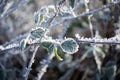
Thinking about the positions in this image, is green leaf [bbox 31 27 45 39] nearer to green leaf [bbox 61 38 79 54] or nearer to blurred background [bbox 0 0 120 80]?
green leaf [bbox 61 38 79 54]

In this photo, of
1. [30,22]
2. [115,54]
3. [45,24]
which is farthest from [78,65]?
[45,24]

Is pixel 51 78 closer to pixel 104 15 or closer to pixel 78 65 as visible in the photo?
pixel 78 65

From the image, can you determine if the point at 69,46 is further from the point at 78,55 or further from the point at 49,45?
the point at 78,55

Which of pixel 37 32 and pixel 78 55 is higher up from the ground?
pixel 37 32

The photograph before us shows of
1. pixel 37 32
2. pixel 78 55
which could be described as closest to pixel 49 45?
pixel 37 32

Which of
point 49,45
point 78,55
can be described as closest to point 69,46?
point 49,45

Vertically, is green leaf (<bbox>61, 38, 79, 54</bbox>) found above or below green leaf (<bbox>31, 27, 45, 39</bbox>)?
below

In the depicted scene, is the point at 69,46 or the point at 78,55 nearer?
the point at 69,46

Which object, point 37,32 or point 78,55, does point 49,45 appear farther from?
point 78,55

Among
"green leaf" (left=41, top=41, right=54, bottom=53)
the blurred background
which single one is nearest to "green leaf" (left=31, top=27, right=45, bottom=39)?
"green leaf" (left=41, top=41, right=54, bottom=53)

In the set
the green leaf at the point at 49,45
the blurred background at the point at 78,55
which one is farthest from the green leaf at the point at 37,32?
the blurred background at the point at 78,55
